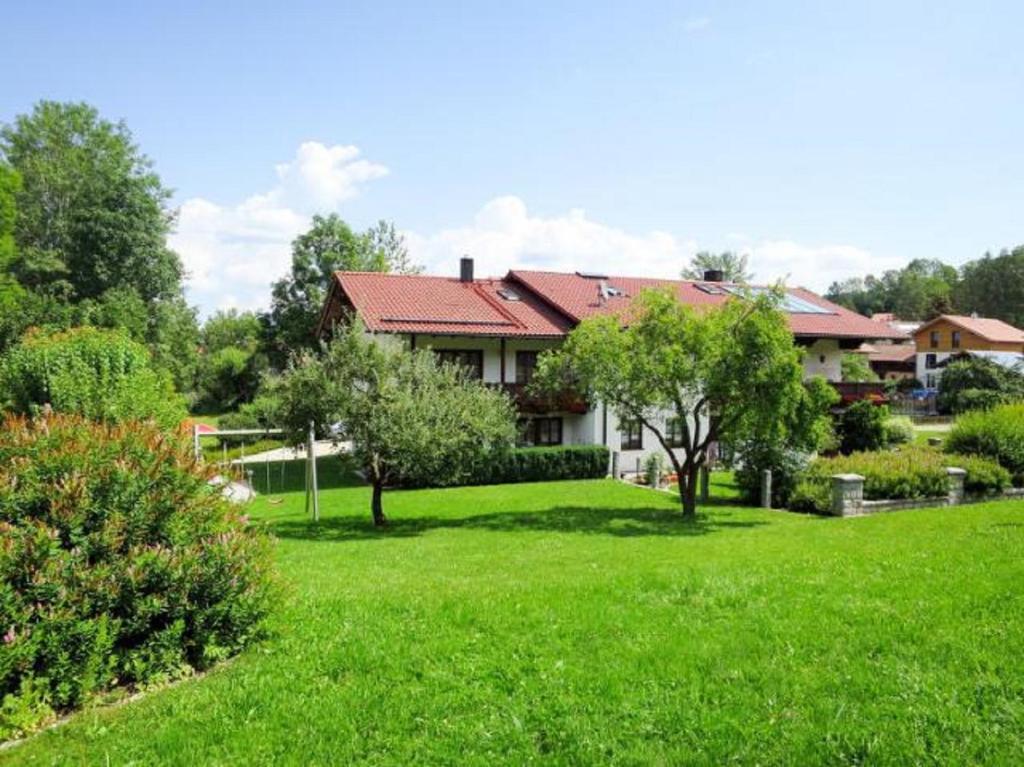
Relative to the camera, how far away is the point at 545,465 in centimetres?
2586

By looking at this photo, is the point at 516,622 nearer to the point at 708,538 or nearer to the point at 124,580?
the point at 124,580

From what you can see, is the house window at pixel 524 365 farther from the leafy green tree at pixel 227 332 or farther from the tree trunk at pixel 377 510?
the leafy green tree at pixel 227 332

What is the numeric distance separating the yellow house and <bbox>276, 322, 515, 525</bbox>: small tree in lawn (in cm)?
6149

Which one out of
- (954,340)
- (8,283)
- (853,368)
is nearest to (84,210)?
(8,283)

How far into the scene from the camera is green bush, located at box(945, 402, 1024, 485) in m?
20.6

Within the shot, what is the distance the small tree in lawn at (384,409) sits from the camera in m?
15.2

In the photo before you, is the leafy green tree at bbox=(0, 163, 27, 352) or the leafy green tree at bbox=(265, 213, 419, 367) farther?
the leafy green tree at bbox=(265, 213, 419, 367)

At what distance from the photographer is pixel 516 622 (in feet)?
20.2

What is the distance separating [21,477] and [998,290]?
349ft

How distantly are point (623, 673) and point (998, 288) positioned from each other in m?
104

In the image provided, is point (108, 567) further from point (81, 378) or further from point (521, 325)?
point (521, 325)

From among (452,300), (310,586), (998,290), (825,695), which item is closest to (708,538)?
(310,586)

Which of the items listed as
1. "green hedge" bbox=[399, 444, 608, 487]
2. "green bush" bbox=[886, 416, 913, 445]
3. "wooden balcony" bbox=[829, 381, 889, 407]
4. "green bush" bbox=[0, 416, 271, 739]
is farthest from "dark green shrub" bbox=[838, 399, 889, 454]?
"green bush" bbox=[0, 416, 271, 739]

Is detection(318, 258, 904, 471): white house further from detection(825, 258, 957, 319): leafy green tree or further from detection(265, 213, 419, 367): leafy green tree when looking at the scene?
detection(825, 258, 957, 319): leafy green tree
